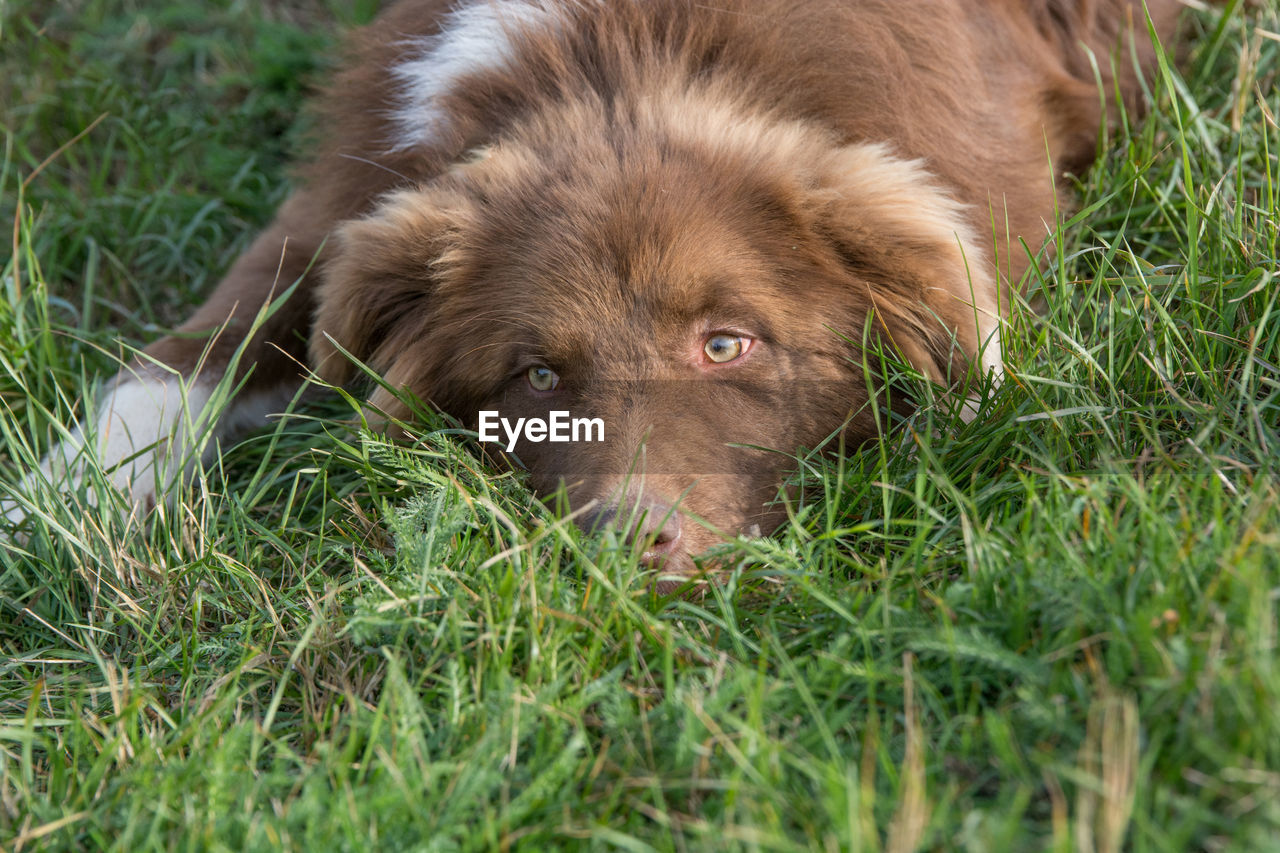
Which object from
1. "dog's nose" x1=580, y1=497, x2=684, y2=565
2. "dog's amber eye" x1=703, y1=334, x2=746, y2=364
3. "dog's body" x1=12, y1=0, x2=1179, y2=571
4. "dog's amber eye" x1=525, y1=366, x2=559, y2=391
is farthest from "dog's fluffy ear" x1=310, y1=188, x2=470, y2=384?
"dog's nose" x1=580, y1=497, x2=684, y2=565

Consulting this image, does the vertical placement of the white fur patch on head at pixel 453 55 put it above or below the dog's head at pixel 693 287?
above

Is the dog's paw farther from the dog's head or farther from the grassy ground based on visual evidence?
the dog's head

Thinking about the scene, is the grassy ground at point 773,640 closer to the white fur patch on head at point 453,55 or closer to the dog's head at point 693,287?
the dog's head at point 693,287

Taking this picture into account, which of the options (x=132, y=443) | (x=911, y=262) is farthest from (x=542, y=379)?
(x=132, y=443)

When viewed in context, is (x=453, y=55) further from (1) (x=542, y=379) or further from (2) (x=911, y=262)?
(2) (x=911, y=262)

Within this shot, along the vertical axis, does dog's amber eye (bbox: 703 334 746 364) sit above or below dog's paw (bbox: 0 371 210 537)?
above

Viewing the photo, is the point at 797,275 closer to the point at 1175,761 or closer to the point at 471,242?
the point at 471,242

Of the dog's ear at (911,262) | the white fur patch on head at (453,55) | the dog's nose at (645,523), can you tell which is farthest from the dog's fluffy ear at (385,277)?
the dog's ear at (911,262)
